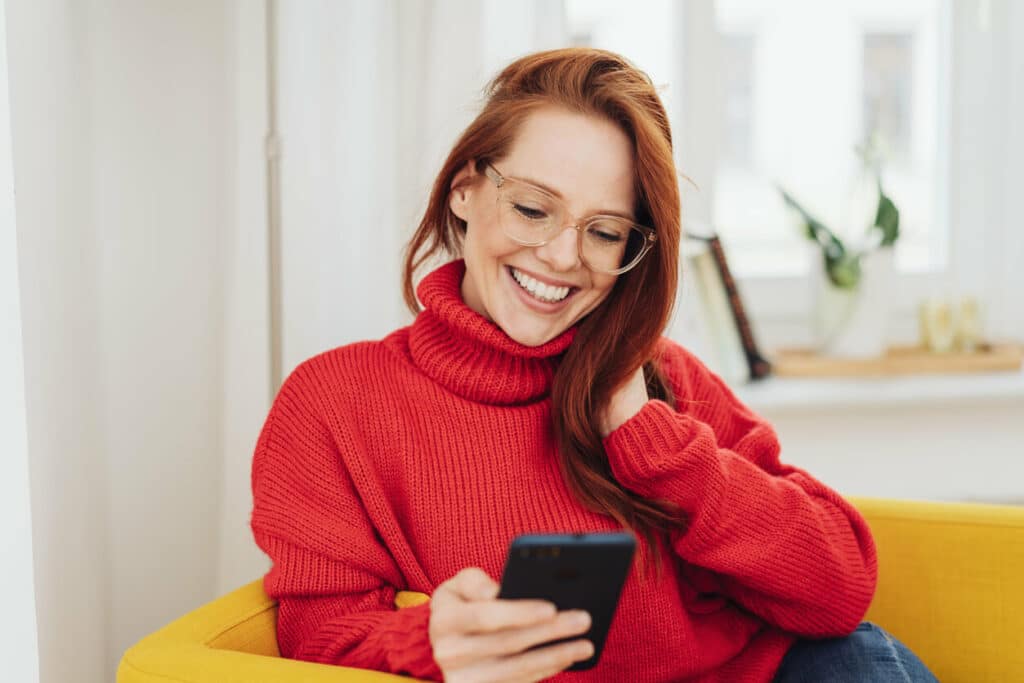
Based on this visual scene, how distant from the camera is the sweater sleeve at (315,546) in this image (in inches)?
44.6

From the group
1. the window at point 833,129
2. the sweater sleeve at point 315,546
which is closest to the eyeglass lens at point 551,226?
the sweater sleeve at point 315,546

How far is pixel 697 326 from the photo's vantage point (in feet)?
6.88

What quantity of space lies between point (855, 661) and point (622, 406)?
1.25 feet

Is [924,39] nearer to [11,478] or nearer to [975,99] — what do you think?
[975,99]

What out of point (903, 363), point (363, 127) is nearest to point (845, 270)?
point (903, 363)

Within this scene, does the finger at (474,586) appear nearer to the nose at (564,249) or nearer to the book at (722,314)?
the nose at (564,249)

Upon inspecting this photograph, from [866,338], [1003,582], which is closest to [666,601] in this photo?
[1003,582]

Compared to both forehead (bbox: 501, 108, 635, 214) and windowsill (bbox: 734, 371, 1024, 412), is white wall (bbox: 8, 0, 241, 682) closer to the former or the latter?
forehead (bbox: 501, 108, 635, 214)

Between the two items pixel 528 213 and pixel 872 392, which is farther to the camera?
pixel 872 392

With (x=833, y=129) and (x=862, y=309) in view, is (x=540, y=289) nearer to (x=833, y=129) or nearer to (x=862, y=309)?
(x=862, y=309)

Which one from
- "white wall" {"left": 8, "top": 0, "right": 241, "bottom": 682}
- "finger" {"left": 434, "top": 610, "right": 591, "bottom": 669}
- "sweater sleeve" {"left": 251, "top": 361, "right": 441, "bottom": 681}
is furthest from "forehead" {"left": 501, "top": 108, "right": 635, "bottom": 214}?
"white wall" {"left": 8, "top": 0, "right": 241, "bottom": 682}

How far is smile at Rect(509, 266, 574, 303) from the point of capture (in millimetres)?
1229

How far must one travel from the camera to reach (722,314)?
203 cm

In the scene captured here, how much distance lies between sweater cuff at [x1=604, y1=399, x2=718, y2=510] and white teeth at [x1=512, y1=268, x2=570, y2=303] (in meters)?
0.16
